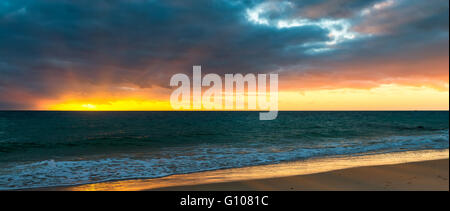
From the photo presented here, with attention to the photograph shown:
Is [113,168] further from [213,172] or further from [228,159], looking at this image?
[228,159]

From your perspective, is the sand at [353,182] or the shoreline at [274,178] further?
the shoreline at [274,178]

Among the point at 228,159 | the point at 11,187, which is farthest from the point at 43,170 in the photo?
the point at 228,159

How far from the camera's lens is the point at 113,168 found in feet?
36.4

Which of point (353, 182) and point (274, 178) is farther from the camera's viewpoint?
point (274, 178)

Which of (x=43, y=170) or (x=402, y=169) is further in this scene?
(x=43, y=170)

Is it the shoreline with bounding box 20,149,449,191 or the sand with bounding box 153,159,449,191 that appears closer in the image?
the sand with bounding box 153,159,449,191

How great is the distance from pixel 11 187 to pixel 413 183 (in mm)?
13333
